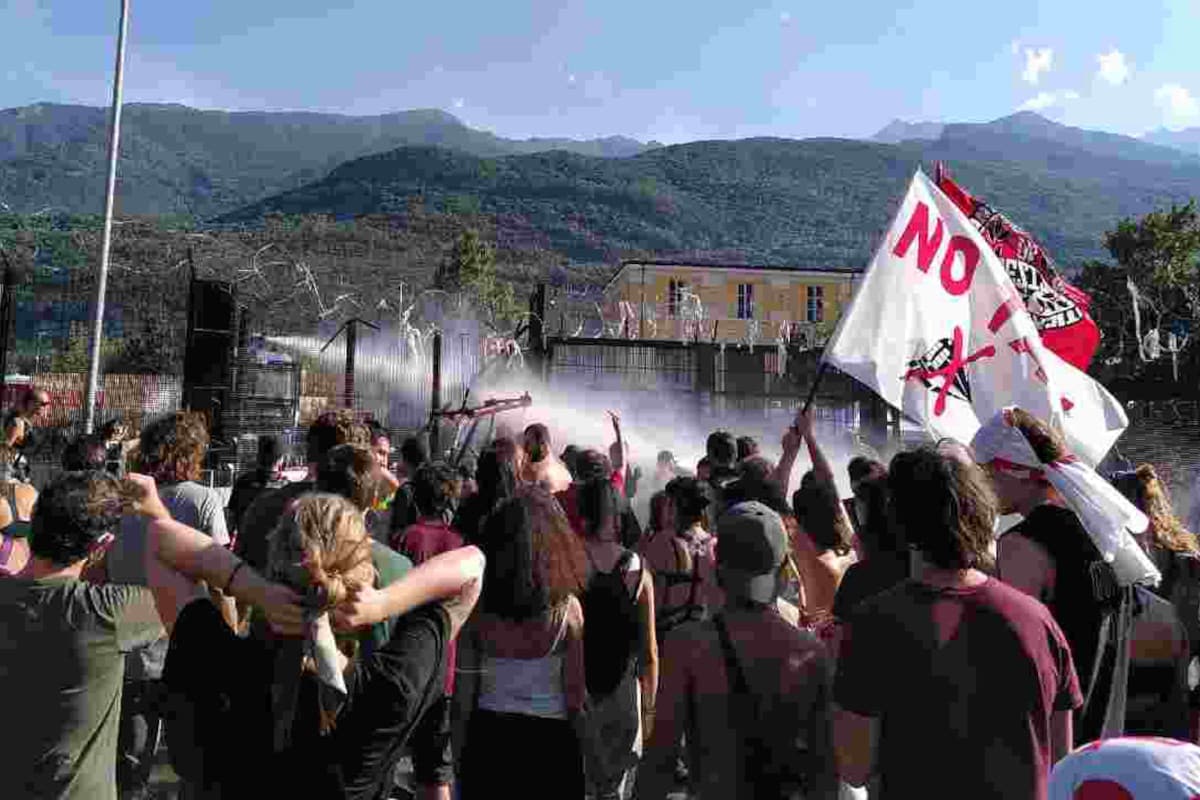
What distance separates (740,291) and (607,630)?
41.9 m

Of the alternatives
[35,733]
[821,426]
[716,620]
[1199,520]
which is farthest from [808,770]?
[821,426]

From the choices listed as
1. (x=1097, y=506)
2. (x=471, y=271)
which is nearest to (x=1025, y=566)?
(x=1097, y=506)

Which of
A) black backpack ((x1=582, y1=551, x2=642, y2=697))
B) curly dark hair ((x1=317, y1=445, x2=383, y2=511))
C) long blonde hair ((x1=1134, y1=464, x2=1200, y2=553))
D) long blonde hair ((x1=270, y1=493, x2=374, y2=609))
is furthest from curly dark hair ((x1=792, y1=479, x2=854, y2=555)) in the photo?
long blonde hair ((x1=270, y1=493, x2=374, y2=609))

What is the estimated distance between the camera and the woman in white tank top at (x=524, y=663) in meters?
3.15

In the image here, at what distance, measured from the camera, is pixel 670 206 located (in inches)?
7598

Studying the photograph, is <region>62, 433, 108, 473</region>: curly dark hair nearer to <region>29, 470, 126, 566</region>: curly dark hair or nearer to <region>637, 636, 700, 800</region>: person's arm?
<region>29, 470, 126, 566</region>: curly dark hair

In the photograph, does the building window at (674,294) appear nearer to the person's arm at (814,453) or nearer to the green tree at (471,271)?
the green tree at (471,271)

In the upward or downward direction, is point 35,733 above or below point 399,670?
below

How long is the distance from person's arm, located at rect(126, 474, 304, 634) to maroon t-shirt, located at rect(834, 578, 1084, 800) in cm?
145

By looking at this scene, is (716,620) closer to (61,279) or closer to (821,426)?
(61,279)

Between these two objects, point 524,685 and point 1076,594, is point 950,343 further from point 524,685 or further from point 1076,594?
point 524,685

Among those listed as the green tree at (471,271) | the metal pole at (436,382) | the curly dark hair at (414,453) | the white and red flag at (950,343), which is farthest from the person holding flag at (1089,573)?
the green tree at (471,271)

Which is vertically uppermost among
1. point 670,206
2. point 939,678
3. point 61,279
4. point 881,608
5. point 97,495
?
point 670,206

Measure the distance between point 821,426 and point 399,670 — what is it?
2208cm
